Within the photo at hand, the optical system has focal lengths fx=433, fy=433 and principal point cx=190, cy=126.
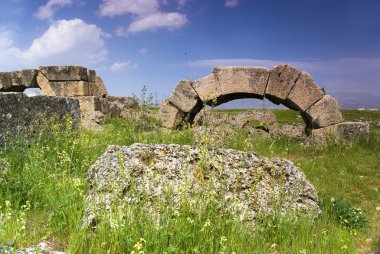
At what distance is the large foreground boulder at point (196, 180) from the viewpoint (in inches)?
178

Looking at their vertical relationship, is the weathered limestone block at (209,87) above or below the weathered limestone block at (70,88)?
below

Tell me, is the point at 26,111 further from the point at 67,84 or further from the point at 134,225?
the point at 67,84

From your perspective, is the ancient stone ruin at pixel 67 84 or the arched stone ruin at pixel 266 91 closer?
the arched stone ruin at pixel 266 91

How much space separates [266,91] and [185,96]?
102 inches

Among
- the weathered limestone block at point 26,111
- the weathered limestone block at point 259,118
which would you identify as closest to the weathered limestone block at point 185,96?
the weathered limestone block at point 259,118

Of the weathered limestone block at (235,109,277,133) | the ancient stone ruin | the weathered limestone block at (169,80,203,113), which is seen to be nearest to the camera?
the weathered limestone block at (169,80,203,113)

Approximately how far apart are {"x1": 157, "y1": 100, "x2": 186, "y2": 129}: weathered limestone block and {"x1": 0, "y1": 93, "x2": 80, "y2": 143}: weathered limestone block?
636 cm

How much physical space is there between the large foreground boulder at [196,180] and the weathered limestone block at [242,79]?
8.06 m

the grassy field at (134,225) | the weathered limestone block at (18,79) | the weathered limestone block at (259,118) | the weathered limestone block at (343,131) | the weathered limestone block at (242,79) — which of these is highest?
the weathered limestone block at (18,79)

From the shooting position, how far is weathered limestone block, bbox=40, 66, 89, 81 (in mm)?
19359

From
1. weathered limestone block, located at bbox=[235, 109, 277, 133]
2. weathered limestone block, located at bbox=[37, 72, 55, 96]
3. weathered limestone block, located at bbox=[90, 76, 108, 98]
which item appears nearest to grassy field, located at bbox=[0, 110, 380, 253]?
weathered limestone block, located at bbox=[235, 109, 277, 133]

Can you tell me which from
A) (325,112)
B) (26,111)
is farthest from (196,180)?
(325,112)

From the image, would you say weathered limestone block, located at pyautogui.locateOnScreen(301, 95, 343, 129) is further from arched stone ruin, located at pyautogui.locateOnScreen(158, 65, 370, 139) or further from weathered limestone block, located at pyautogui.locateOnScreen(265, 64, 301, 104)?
weathered limestone block, located at pyautogui.locateOnScreen(265, 64, 301, 104)

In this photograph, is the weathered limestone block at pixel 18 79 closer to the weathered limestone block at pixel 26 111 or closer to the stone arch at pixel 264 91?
the stone arch at pixel 264 91
